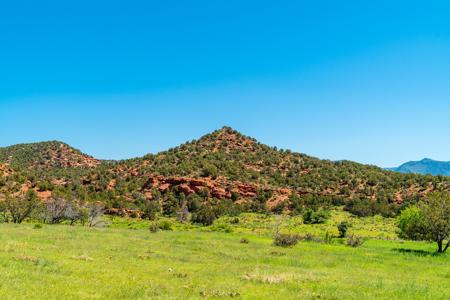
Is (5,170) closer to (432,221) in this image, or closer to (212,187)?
(212,187)

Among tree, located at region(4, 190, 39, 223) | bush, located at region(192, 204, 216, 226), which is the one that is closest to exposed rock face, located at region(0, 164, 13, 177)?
tree, located at region(4, 190, 39, 223)

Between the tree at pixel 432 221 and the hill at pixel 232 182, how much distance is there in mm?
45825

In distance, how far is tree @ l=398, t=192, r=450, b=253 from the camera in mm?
39094

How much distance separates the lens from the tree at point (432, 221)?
1539 inches

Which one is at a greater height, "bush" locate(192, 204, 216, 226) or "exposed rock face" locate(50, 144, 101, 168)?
"exposed rock face" locate(50, 144, 101, 168)

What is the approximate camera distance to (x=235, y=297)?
1519 cm

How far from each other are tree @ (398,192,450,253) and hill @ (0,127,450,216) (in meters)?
45.8

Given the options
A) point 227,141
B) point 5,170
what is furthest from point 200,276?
point 227,141

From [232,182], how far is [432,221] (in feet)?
260

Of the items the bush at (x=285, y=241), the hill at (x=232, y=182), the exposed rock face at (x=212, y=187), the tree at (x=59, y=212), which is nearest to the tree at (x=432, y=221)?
the bush at (x=285, y=241)

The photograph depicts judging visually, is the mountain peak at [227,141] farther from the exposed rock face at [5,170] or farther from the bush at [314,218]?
the bush at [314,218]

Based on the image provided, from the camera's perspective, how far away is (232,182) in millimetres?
116312

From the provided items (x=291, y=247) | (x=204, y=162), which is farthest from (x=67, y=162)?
(x=291, y=247)

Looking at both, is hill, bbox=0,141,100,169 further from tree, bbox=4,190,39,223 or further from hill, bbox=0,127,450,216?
tree, bbox=4,190,39,223
